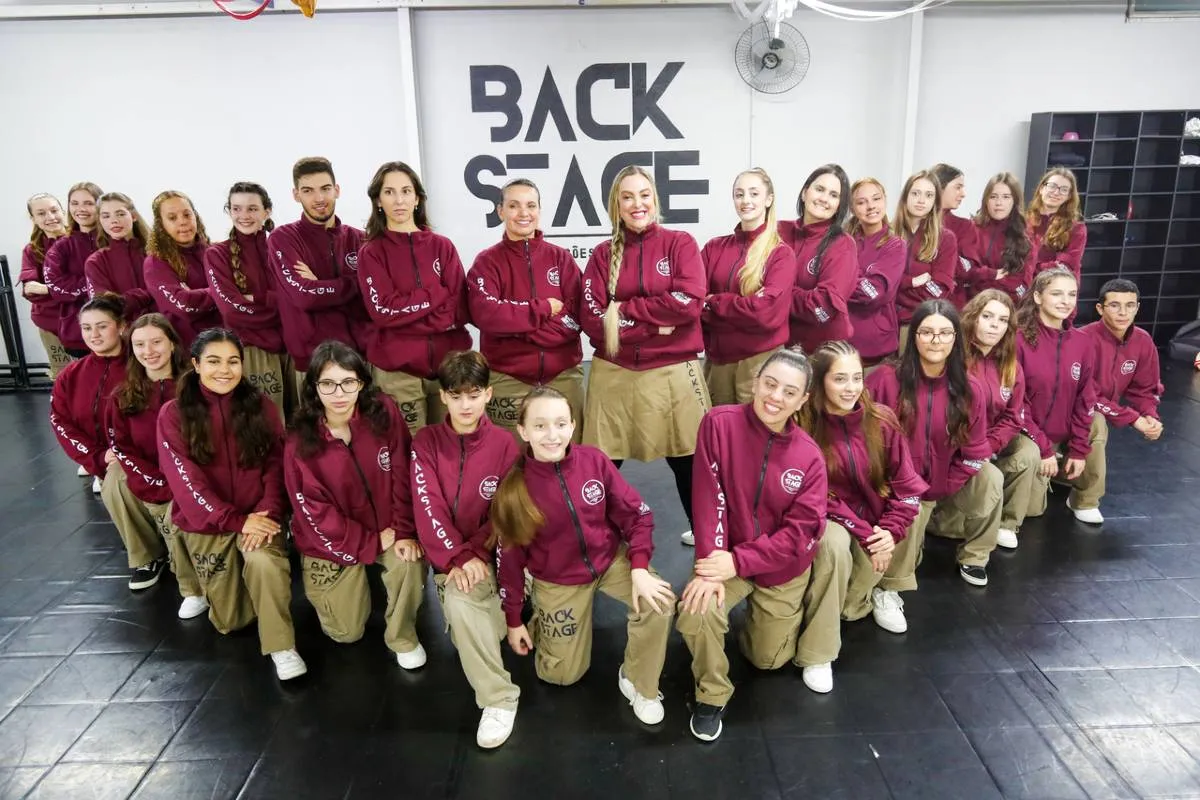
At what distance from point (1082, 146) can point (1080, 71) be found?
628mm

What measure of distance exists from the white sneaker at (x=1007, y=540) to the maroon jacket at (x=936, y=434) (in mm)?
544

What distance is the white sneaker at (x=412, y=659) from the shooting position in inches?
102

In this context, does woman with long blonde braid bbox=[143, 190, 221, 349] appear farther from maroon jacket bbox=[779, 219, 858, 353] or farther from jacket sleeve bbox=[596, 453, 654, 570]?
maroon jacket bbox=[779, 219, 858, 353]

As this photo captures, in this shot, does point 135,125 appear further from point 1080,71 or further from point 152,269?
point 1080,71

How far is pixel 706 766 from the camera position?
6.95ft

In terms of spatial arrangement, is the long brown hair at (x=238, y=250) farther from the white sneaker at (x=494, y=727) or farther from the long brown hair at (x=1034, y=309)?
the long brown hair at (x=1034, y=309)

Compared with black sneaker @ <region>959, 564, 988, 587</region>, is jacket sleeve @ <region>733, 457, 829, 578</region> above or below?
above

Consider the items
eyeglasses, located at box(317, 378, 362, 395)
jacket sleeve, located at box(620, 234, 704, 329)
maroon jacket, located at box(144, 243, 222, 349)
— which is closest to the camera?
eyeglasses, located at box(317, 378, 362, 395)

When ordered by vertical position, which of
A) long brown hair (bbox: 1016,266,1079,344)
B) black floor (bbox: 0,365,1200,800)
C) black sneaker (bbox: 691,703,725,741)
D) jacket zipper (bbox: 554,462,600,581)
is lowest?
black floor (bbox: 0,365,1200,800)

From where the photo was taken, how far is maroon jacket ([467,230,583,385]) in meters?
2.98

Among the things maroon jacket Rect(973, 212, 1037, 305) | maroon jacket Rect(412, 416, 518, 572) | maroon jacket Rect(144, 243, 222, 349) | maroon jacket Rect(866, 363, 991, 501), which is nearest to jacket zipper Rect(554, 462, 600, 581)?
maroon jacket Rect(412, 416, 518, 572)

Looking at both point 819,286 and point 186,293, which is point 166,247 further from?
point 819,286

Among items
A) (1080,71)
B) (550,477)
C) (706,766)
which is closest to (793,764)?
(706,766)

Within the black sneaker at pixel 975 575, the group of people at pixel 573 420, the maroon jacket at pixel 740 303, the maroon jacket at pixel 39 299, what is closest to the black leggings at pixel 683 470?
the group of people at pixel 573 420
